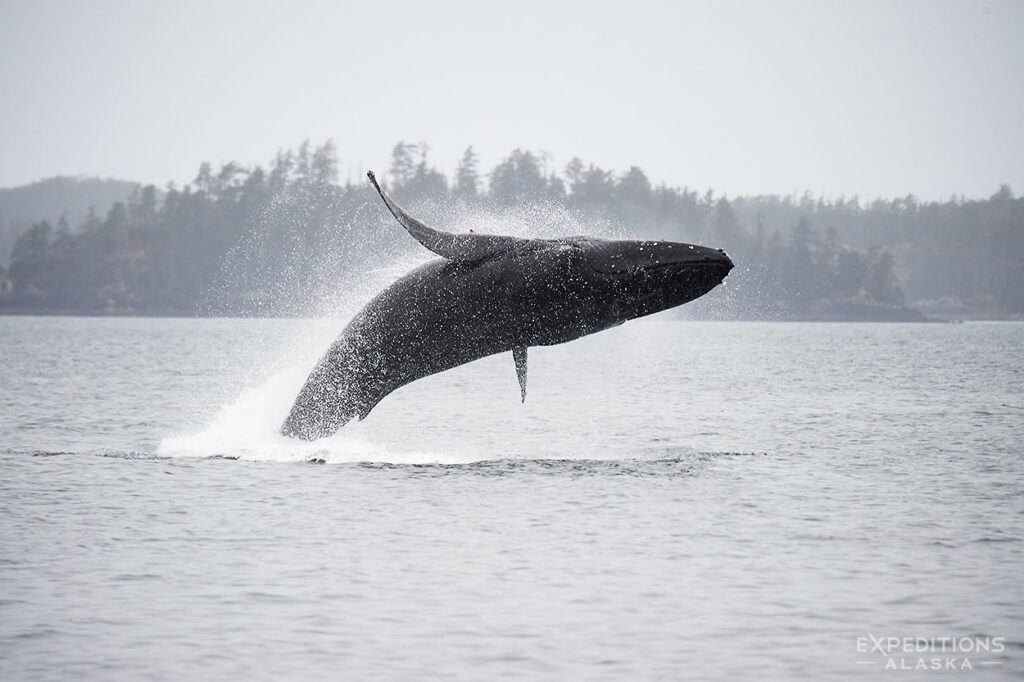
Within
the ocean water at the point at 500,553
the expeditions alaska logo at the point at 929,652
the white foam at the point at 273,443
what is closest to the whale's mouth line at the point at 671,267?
the ocean water at the point at 500,553

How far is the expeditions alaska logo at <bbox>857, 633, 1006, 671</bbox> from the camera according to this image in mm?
11570

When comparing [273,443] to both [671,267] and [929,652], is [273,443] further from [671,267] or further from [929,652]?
[929,652]

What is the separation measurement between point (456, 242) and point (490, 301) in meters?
1.13

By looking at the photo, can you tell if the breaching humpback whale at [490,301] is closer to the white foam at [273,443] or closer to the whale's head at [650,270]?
the whale's head at [650,270]

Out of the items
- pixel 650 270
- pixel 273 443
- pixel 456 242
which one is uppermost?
pixel 456 242

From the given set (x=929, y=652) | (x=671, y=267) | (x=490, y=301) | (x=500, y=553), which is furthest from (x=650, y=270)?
(x=929, y=652)

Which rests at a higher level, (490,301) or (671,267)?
(671,267)

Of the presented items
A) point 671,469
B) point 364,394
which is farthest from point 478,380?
point 364,394

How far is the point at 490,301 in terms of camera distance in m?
17.4

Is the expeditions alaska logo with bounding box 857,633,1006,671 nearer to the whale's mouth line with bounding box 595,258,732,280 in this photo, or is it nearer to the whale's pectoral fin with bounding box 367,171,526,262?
the whale's mouth line with bounding box 595,258,732,280

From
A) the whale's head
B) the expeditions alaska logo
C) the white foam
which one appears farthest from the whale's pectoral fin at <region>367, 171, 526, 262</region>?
the expeditions alaska logo

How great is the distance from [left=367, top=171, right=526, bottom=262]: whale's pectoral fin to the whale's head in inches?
42.0

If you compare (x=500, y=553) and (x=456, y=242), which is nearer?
(x=500, y=553)

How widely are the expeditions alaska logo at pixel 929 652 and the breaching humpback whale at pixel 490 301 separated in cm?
484
